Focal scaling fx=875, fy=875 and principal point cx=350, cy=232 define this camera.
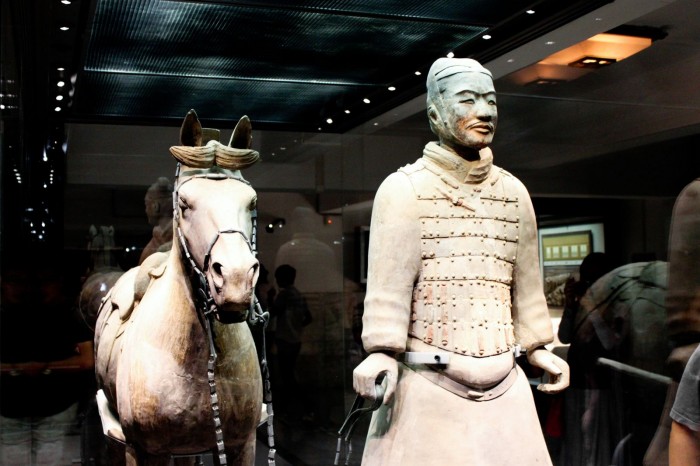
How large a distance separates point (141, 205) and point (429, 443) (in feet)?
9.09

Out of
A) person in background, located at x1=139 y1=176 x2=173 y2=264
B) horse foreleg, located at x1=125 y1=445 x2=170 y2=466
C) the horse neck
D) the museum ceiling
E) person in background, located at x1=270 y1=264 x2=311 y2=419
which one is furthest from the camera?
person in background, located at x1=270 y1=264 x2=311 y2=419

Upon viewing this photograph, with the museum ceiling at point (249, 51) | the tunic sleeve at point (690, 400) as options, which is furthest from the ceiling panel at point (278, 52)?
the tunic sleeve at point (690, 400)

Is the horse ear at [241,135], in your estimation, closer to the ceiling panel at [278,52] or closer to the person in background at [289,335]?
the ceiling panel at [278,52]

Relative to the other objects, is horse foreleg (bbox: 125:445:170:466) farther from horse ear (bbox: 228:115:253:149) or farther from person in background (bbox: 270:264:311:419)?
person in background (bbox: 270:264:311:419)

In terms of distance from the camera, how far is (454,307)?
3150 mm

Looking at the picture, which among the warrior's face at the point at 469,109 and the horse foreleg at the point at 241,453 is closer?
the warrior's face at the point at 469,109

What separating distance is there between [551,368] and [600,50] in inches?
90.5

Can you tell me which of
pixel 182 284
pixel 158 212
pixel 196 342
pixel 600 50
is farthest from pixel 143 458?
pixel 600 50

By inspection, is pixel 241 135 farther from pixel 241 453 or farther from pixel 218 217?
pixel 241 453

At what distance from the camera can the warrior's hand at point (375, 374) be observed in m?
3.01

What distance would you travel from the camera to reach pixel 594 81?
16.5 ft

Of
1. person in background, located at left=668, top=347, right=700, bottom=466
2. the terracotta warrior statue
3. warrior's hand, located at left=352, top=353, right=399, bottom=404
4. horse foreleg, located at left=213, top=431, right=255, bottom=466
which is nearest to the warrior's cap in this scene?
the terracotta warrior statue

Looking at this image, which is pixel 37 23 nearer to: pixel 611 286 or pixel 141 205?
pixel 141 205

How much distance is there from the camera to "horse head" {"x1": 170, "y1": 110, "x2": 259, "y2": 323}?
299 centimetres
